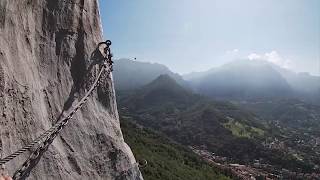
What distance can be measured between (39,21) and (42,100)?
168 cm

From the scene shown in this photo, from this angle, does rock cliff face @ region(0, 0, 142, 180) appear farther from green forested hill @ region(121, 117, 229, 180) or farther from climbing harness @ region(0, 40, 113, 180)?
green forested hill @ region(121, 117, 229, 180)

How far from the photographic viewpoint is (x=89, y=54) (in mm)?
10695

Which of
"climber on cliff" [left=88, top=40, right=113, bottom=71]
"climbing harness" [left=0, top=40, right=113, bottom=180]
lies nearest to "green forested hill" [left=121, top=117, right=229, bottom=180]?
"climber on cliff" [left=88, top=40, right=113, bottom=71]

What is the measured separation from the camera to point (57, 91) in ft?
31.1

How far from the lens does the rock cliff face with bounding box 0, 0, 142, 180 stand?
816cm

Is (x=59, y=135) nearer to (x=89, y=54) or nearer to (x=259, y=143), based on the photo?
(x=89, y=54)

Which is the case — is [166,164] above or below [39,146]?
below

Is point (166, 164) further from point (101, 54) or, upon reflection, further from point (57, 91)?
point (57, 91)

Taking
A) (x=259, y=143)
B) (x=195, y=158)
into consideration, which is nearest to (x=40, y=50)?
(x=195, y=158)

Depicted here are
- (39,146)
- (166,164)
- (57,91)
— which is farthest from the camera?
(166,164)

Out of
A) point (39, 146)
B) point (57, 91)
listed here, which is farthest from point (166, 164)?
point (39, 146)

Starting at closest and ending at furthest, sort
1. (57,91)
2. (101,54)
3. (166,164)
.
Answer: (57,91)
(101,54)
(166,164)

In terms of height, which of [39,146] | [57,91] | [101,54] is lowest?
[39,146]

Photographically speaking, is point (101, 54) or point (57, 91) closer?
point (57, 91)
